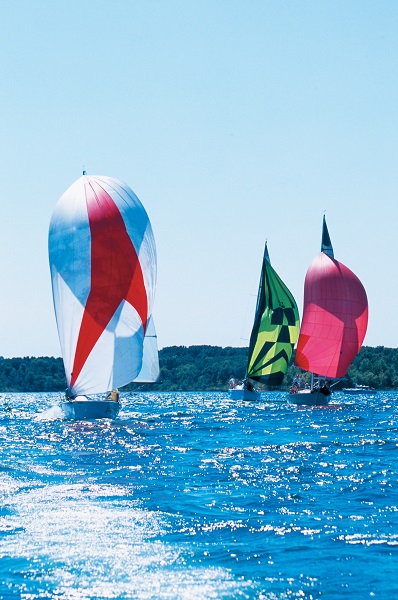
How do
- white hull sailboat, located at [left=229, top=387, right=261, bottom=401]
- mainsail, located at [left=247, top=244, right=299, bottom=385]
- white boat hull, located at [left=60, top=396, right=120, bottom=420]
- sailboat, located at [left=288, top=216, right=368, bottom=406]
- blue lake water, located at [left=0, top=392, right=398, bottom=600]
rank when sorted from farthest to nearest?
white hull sailboat, located at [left=229, top=387, right=261, bottom=401] → mainsail, located at [left=247, top=244, right=299, bottom=385] → sailboat, located at [left=288, top=216, right=368, bottom=406] → white boat hull, located at [left=60, top=396, right=120, bottom=420] → blue lake water, located at [left=0, top=392, right=398, bottom=600]

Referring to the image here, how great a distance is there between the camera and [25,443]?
92.2 ft

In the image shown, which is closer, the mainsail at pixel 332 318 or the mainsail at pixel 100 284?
the mainsail at pixel 100 284

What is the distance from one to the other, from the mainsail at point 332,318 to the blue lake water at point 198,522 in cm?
2764

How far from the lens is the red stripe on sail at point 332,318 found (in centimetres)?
5312

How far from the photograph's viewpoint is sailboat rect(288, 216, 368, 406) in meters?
53.1

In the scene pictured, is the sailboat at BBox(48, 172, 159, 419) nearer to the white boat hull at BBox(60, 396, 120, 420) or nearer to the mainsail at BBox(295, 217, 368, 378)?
the white boat hull at BBox(60, 396, 120, 420)

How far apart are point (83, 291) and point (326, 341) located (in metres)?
24.7

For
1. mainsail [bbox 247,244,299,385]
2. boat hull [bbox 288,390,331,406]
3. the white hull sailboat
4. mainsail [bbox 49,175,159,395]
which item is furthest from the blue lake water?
the white hull sailboat

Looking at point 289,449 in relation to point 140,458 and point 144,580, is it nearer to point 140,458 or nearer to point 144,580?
point 140,458

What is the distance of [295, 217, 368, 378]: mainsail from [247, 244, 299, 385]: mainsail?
17.5 feet

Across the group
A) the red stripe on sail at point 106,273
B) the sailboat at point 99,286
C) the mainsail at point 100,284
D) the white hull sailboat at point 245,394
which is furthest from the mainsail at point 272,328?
the red stripe on sail at point 106,273

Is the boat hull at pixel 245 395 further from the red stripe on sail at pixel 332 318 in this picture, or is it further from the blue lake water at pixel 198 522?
the blue lake water at pixel 198 522

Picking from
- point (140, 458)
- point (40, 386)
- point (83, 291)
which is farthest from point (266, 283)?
point (40, 386)

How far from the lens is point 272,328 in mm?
60625
